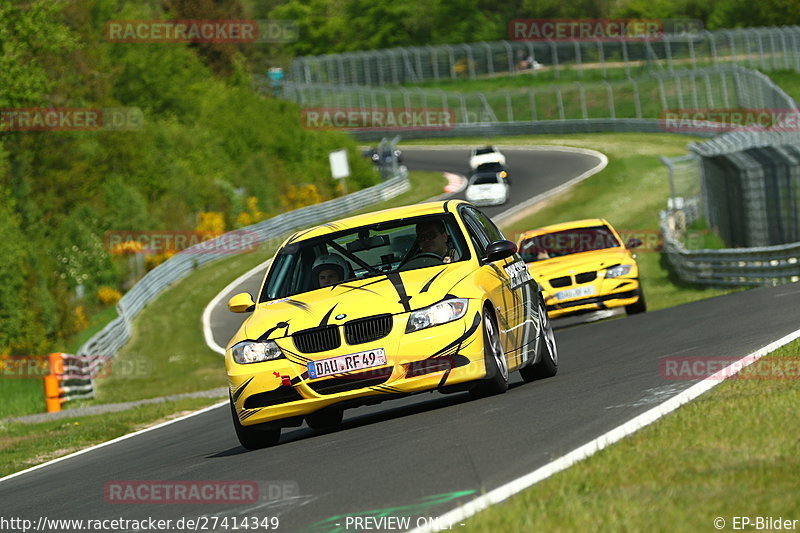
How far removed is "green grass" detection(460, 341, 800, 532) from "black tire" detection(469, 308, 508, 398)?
286 cm

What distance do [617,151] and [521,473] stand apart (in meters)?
62.2

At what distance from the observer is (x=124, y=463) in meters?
11.3

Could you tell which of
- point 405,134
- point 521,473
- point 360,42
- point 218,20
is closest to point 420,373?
point 521,473

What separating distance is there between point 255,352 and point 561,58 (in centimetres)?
8647

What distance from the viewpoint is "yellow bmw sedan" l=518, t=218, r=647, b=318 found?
20.5 meters

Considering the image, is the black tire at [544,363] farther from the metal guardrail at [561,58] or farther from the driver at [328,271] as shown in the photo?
the metal guardrail at [561,58]

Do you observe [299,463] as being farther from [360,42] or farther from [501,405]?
[360,42]

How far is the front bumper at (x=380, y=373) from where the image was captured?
970cm

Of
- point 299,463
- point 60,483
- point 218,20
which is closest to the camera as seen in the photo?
point 299,463

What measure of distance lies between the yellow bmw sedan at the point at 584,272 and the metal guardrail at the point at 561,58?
4754 cm

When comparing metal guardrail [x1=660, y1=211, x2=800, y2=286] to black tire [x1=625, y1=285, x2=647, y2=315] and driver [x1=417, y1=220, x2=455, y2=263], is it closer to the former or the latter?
black tire [x1=625, y1=285, x2=647, y2=315]

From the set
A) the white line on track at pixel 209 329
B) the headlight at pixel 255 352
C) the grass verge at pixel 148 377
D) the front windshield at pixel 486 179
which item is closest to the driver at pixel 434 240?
the headlight at pixel 255 352

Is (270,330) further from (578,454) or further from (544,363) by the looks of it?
(578,454)

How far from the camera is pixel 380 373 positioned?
9703 millimetres
